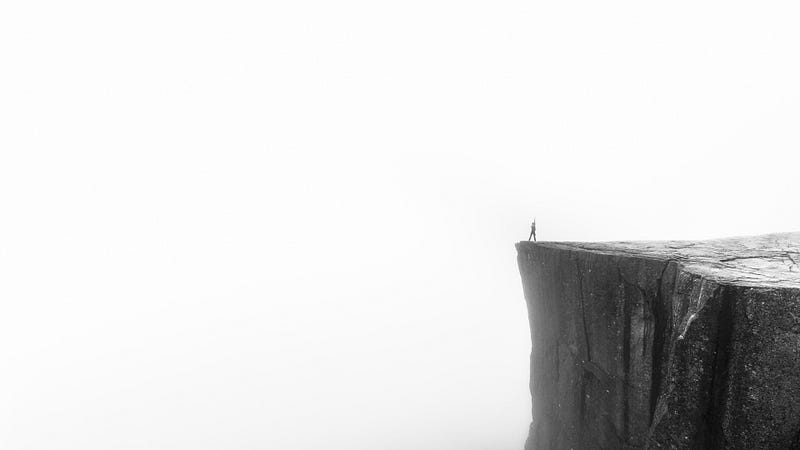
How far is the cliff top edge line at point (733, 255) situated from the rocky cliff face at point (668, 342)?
0.03 meters

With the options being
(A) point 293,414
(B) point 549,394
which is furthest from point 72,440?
(B) point 549,394

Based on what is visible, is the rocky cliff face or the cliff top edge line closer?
the rocky cliff face

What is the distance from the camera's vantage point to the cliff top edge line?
856cm

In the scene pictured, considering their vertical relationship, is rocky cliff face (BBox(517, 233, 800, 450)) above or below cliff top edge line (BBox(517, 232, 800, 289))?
below

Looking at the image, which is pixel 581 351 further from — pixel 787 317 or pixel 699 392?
pixel 787 317

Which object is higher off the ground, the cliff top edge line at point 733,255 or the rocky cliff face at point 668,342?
the cliff top edge line at point 733,255

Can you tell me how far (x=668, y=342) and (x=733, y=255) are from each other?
11.9 ft

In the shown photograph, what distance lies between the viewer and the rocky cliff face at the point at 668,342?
24.3 ft

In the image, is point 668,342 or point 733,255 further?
point 733,255

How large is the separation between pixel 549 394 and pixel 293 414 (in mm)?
131782

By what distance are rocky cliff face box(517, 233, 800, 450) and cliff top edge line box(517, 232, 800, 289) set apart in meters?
0.03

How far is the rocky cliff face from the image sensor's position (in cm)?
742

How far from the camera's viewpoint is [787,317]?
288 inches

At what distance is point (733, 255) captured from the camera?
11594mm
